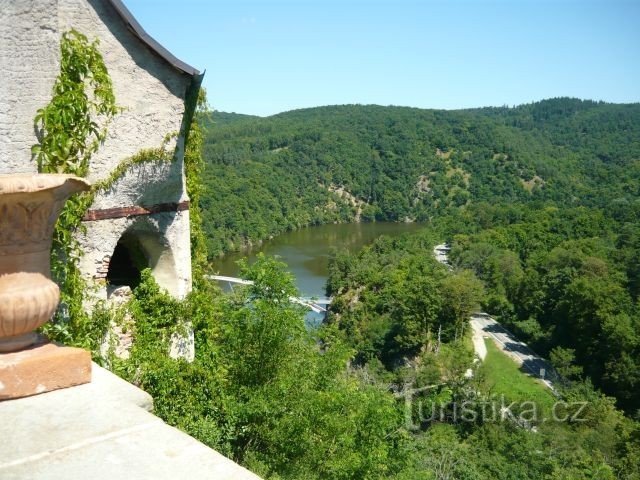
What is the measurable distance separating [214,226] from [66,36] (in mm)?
73511

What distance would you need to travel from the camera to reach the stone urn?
11.2 feet

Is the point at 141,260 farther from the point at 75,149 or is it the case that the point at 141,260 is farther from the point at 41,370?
the point at 41,370

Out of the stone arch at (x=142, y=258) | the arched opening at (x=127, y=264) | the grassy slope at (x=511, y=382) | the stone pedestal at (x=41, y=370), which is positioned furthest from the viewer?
the grassy slope at (x=511, y=382)

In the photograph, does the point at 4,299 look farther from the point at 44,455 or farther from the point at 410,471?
the point at 410,471

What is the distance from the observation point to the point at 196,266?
9234 mm

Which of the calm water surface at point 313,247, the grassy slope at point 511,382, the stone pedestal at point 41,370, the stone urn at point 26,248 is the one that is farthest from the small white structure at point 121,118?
the calm water surface at point 313,247

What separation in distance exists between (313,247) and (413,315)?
42448 millimetres

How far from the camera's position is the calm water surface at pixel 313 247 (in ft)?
216

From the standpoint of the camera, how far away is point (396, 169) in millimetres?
131375

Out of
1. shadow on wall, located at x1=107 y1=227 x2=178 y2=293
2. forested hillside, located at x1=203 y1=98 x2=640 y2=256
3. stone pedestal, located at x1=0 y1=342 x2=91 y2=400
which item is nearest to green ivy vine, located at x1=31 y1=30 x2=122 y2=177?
shadow on wall, located at x1=107 y1=227 x2=178 y2=293

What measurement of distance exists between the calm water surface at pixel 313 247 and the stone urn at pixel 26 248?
1871 inches

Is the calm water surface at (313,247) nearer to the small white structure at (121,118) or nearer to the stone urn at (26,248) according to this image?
the small white structure at (121,118)

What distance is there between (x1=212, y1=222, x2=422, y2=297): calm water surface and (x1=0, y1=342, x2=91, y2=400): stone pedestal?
156 feet

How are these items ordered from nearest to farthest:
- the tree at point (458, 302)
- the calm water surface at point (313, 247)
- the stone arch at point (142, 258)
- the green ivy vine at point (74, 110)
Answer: the green ivy vine at point (74, 110) < the stone arch at point (142, 258) < the tree at point (458, 302) < the calm water surface at point (313, 247)
